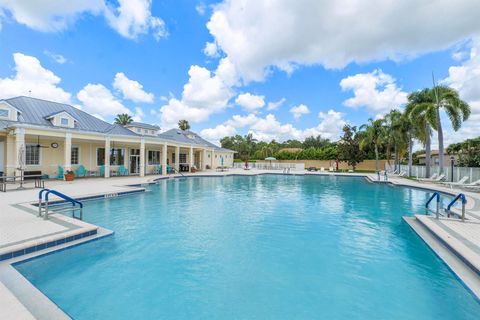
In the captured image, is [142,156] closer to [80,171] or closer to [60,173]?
[80,171]

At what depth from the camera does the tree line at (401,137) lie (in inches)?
756

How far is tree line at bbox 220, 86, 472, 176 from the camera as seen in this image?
63.0ft

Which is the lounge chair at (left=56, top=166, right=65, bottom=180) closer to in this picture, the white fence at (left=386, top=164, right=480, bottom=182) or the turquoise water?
the turquoise water

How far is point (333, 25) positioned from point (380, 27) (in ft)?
7.37

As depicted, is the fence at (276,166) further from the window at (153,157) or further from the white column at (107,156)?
the white column at (107,156)

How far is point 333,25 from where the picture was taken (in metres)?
11.6

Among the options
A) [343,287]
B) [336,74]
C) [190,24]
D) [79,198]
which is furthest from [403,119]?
[79,198]

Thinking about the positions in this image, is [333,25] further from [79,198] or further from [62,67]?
[62,67]

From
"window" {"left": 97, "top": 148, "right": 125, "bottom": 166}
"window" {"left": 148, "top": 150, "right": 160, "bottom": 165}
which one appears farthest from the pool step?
"window" {"left": 148, "top": 150, "right": 160, "bottom": 165}

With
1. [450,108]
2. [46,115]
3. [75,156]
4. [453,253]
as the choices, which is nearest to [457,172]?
[450,108]

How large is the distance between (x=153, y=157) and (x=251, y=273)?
76.1 feet

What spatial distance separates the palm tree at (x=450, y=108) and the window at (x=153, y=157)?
2635 cm

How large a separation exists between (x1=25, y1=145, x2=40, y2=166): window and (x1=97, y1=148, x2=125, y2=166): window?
4.07 meters

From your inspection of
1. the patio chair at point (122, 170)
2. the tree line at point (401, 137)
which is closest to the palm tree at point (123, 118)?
the tree line at point (401, 137)
